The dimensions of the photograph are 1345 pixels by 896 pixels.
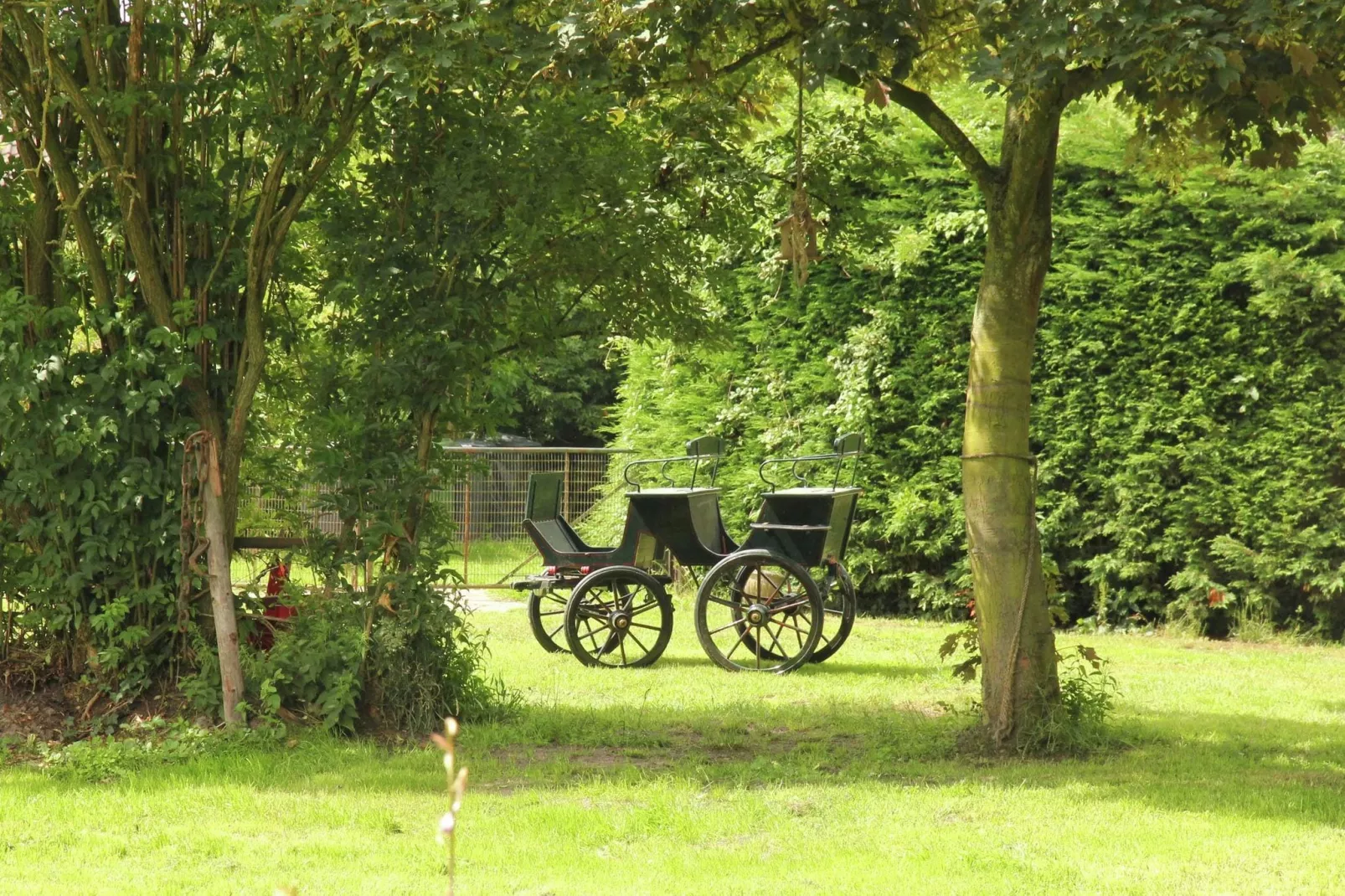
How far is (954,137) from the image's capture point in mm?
6238

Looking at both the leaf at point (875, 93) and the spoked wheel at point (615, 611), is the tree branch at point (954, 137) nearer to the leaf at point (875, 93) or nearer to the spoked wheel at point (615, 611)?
the leaf at point (875, 93)

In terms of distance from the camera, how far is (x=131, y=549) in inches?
254

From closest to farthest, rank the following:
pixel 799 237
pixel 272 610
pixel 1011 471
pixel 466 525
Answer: pixel 799 237 → pixel 1011 471 → pixel 272 610 → pixel 466 525

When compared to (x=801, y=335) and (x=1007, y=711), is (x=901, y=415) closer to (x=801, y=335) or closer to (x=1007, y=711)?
(x=801, y=335)

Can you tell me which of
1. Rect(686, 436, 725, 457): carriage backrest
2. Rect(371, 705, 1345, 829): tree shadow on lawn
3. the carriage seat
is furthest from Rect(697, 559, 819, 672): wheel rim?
Rect(371, 705, 1345, 829): tree shadow on lawn

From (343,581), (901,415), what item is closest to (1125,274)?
(901,415)

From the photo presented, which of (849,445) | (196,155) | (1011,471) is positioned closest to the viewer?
(1011,471)

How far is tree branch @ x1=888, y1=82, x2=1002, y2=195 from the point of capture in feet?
20.4

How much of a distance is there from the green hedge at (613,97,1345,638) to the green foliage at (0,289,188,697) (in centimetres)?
349

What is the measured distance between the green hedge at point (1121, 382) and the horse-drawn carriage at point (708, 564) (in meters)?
1.11

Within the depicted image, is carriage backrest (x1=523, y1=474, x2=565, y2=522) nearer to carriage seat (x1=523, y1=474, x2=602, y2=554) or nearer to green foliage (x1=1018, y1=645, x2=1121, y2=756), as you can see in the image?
carriage seat (x1=523, y1=474, x2=602, y2=554)

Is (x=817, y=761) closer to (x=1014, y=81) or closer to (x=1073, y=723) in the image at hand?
(x=1073, y=723)

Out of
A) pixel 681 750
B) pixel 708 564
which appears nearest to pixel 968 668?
pixel 681 750

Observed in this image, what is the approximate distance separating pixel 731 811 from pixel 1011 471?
2.06m
